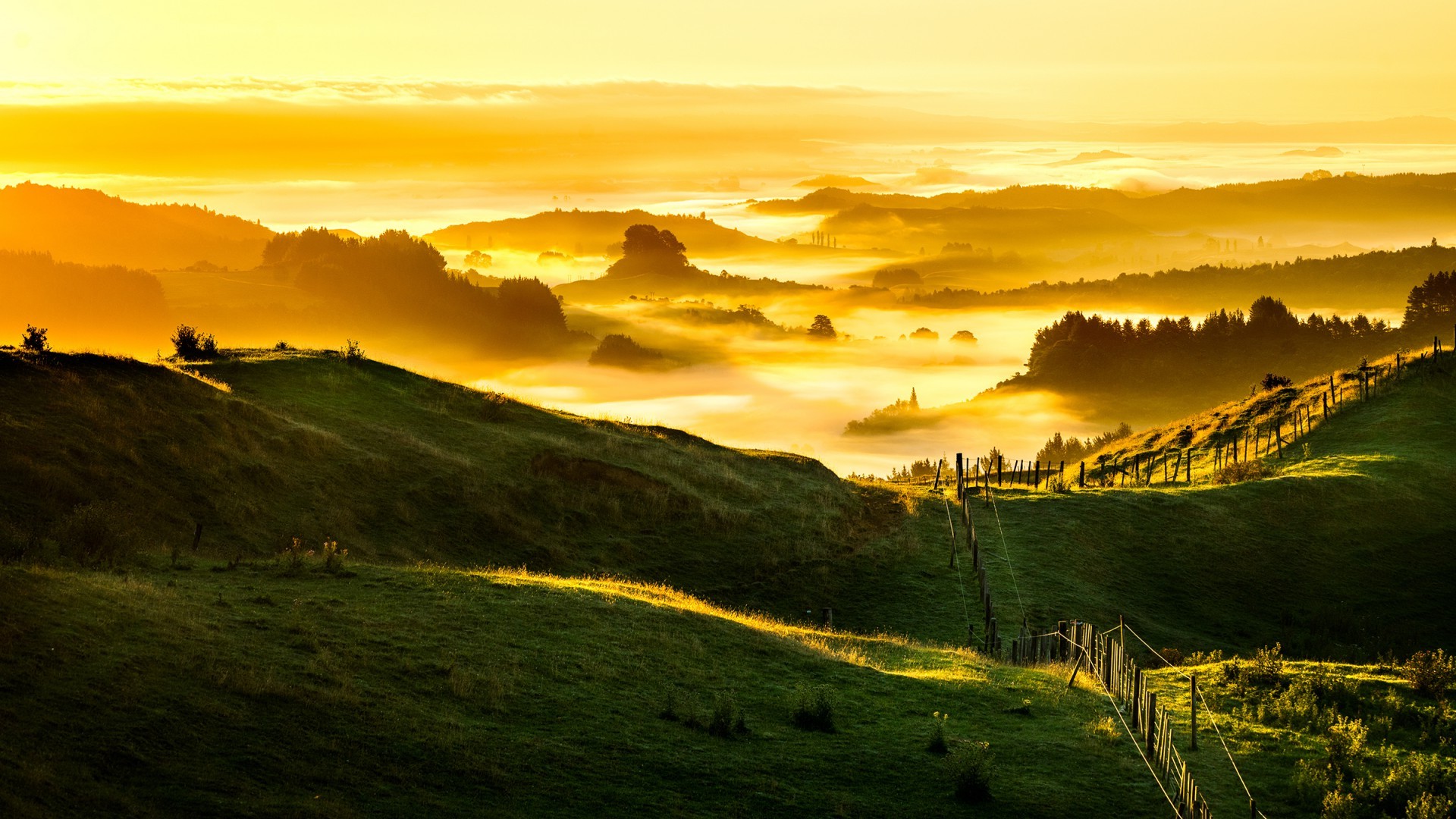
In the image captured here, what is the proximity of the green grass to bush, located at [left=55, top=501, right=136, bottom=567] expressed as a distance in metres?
1.69

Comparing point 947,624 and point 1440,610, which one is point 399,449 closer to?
point 947,624

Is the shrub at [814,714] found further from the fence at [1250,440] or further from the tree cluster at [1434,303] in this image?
the tree cluster at [1434,303]

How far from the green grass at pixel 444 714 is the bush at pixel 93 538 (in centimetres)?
169

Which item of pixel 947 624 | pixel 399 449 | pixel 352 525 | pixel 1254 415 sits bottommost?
pixel 947 624

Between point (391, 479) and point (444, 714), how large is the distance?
26.9 metres

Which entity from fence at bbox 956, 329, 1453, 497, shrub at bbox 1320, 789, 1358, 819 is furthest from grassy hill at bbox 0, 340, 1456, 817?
fence at bbox 956, 329, 1453, 497

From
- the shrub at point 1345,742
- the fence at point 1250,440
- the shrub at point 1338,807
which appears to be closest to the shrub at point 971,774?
the shrub at point 1338,807

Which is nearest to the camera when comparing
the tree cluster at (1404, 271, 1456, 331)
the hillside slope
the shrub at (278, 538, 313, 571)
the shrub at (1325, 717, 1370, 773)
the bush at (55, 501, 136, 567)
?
the shrub at (1325, 717, 1370, 773)

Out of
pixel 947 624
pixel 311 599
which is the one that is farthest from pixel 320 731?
pixel 947 624

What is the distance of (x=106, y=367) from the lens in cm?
4116

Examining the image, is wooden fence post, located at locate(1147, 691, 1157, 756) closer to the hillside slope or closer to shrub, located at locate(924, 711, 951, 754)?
shrub, located at locate(924, 711, 951, 754)

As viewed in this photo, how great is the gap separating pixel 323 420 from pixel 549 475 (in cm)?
955

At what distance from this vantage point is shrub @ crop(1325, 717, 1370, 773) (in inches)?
776

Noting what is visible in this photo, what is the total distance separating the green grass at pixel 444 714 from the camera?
561 inches
